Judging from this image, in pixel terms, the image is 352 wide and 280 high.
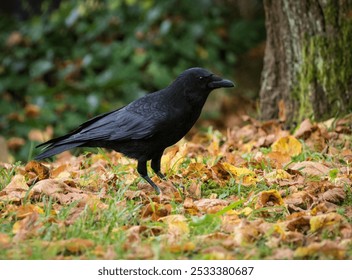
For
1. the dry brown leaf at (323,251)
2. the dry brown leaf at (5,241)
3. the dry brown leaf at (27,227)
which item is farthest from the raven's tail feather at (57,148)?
the dry brown leaf at (323,251)

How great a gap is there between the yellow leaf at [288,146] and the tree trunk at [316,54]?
2.88ft

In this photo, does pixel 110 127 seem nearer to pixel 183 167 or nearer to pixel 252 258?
pixel 183 167

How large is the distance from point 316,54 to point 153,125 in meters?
2.30

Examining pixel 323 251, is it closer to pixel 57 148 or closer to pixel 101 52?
pixel 57 148

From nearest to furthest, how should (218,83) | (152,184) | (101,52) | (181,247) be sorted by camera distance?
(181,247) → (152,184) → (218,83) → (101,52)

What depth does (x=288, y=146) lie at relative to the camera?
5.10 metres

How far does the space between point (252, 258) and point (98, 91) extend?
6.04m

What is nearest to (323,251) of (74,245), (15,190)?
(74,245)

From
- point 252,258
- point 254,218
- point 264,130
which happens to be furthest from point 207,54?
point 252,258

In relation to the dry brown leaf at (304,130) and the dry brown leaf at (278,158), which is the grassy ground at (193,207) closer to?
the dry brown leaf at (278,158)

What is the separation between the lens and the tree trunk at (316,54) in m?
5.88

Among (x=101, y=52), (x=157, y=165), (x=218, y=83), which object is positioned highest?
(x=101, y=52)

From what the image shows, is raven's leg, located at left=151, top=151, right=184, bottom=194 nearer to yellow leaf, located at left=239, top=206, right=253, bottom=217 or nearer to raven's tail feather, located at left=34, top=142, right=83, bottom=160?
raven's tail feather, located at left=34, top=142, right=83, bottom=160

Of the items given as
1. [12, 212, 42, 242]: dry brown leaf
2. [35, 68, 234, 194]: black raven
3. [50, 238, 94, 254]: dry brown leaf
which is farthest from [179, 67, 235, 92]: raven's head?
[50, 238, 94, 254]: dry brown leaf
